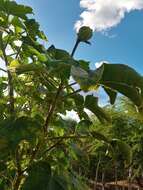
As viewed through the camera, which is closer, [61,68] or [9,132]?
[61,68]

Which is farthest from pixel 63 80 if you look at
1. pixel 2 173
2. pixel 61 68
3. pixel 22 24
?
pixel 2 173

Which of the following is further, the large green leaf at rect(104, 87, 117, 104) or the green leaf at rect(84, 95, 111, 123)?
the green leaf at rect(84, 95, 111, 123)

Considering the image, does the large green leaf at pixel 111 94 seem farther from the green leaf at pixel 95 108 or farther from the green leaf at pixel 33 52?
the green leaf at pixel 33 52

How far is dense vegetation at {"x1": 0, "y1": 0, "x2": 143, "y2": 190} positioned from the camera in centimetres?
168

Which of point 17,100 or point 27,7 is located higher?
point 27,7

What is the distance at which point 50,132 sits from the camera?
2.47 meters

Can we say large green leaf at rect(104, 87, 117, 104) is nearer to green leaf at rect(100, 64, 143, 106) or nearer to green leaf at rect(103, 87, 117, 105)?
green leaf at rect(103, 87, 117, 105)

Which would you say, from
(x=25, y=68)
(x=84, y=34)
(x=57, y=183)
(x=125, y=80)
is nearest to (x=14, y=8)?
(x=84, y=34)

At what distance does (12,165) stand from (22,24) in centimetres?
66

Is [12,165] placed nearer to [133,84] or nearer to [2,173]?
[2,173]

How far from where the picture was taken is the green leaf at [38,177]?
1818mm

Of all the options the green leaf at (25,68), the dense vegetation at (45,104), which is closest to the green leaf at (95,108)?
the dense vegetation at (45,104)

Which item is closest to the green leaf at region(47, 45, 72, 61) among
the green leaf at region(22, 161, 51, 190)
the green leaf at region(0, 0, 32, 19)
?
the green leaf at region(0, 0, 32, 19)

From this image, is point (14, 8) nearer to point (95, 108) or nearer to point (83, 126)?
point (95, 108)
